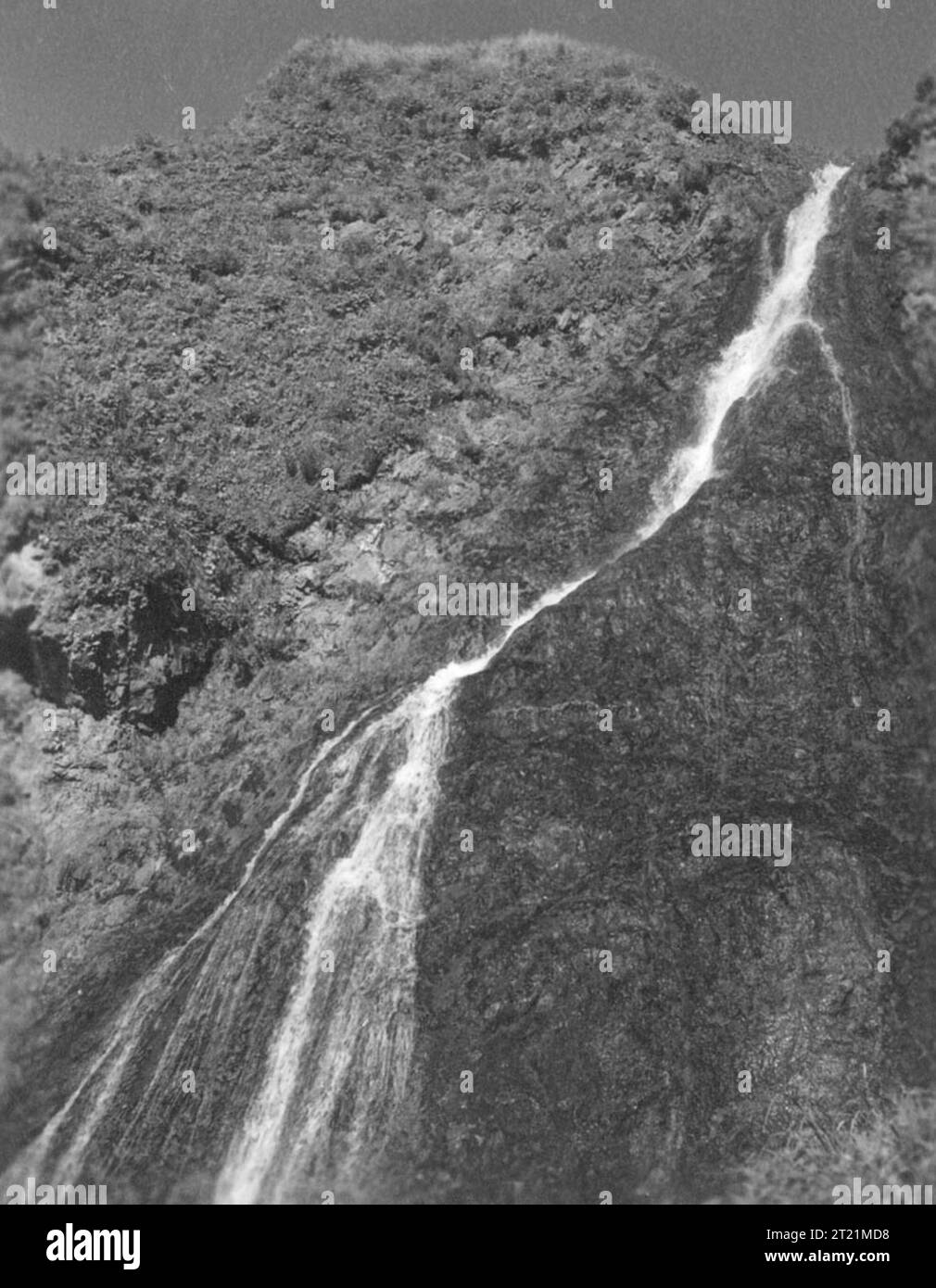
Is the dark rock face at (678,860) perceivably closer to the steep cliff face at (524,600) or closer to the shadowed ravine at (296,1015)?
the steep cliff face at (524,600)

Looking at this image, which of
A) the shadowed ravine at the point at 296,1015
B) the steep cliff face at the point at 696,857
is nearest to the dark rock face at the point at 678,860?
the steep cliff face at the point at 696,857

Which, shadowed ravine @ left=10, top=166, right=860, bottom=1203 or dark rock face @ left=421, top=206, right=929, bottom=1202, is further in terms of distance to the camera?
shadowed ravine @ left=10, top=166, right=860, bottom=1203

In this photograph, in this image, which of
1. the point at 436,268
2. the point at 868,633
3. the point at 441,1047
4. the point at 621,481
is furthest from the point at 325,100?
the point at 441,1047

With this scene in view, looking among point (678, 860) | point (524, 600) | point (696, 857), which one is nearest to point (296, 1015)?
point (678, 860)

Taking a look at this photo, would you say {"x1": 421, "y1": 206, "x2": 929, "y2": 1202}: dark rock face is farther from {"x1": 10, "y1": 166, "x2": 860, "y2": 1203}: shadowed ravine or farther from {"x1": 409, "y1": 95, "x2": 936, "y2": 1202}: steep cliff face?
{"x1": 10, "y1": 166, "x2": 860, "y2": 1203}: shadowed ravine

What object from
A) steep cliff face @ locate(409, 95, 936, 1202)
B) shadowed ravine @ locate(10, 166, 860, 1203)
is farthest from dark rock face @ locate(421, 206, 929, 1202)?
shadowed ravine @ locate(10, 166, 860, 1203)

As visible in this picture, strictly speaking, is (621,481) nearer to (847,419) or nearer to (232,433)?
(847,419)
